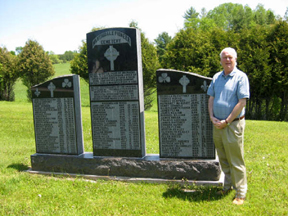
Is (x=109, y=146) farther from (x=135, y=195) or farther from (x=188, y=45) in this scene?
(x=188, y=45)

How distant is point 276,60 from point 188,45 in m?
4.67

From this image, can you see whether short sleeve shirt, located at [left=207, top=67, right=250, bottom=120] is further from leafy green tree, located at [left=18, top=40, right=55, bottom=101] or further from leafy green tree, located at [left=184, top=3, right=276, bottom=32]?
leafy green tree, located at [left=184, top=3, right=276, bottom=32]

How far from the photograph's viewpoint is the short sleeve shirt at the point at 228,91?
3.79 meters

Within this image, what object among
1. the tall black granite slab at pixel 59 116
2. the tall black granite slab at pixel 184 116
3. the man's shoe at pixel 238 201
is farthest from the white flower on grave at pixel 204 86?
the tall black granite slab at pixel 59 116

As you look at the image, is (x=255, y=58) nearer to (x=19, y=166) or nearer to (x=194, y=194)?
(x=194, y=194)

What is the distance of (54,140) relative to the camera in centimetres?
587

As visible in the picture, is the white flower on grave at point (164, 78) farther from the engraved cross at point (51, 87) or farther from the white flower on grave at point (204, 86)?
the engraved cross at point (51, 87)

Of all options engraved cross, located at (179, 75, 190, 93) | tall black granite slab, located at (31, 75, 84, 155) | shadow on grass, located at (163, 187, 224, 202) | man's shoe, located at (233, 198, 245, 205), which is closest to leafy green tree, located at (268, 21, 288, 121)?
engraved cross, located at (179, 75, 190, 93)

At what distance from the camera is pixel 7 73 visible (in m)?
22.7

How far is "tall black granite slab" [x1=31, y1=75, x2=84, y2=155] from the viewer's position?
565cm

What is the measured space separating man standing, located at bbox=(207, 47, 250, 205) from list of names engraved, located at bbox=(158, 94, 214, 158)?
2.45ft

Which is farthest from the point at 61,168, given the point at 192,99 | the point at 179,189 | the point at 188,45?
the point at 188,45

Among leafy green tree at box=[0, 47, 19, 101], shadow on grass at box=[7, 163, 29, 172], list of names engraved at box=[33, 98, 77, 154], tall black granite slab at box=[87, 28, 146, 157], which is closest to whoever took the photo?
tall black granite slab at box=[87, 28, 146, 157]

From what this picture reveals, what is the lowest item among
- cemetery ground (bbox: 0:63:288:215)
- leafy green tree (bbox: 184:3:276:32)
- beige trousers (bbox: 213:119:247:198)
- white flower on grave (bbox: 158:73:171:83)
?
cemetery ground (bbox: 0:63:288:215)
